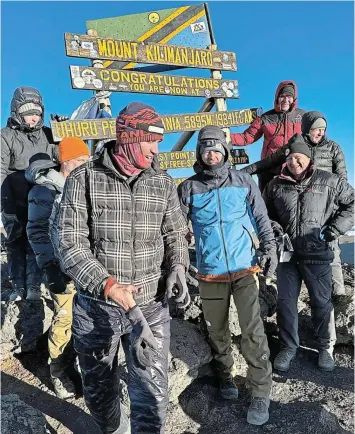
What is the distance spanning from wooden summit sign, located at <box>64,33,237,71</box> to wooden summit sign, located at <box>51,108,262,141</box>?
1.06m

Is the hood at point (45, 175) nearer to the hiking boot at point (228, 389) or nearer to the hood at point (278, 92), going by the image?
the hiking boot at point (228, 389)

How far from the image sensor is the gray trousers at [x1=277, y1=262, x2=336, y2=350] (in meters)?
4.16

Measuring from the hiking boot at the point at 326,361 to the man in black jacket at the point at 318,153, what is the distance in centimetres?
127

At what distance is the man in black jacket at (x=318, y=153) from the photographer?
4.65 metres

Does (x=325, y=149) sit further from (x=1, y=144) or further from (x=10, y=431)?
(x=10, y=431)

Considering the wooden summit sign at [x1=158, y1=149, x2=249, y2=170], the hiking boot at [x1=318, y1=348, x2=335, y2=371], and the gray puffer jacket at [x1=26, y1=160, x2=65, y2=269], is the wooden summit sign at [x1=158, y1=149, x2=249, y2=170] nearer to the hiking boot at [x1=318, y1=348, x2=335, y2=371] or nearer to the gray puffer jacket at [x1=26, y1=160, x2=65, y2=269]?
the gray puffer jacket at [x1=26, y1=160, x2=65, y2=269]

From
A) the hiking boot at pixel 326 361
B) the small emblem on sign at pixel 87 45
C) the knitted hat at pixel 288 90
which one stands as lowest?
the hiking boot at pixel 326 361

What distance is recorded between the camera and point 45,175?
11.7ft

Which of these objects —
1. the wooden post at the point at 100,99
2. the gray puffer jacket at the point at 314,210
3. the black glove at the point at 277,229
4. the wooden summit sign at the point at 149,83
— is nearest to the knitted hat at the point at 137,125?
the black glove at the point at 277,229

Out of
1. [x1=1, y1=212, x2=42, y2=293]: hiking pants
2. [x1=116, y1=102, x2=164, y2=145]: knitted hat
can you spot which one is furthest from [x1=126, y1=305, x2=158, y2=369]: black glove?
[x1=1, y1=212, x2=42, y2=293]: hiking pants

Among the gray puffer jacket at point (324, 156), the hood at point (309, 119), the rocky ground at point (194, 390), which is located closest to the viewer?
the rocky ground at point (194, 390)

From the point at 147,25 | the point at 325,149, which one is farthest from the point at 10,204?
the point at 147,25

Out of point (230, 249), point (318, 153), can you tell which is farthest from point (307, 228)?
point (318, 153)

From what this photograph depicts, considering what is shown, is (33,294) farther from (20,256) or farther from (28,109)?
(28,109)
